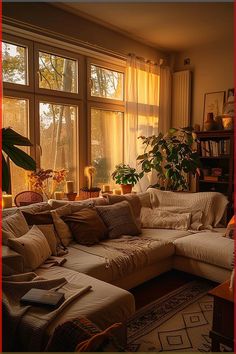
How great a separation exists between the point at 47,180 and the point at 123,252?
1.35 metres

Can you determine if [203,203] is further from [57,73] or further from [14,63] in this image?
[14,63]

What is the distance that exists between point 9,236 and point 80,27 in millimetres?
2596

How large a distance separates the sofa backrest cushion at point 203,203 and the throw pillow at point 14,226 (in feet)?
5.79

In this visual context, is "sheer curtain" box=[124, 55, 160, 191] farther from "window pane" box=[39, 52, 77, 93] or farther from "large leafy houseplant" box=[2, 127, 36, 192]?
"large leafy houseplant" box=[2, 127, 36, 192]

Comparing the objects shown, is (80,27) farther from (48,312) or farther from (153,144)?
(48,312)

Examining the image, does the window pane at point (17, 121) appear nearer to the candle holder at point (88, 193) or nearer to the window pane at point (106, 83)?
the candle holder at point (88, 193)

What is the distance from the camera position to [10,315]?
1.60 m

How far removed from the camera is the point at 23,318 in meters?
1.59

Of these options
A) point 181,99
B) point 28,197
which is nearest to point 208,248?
point 28,197

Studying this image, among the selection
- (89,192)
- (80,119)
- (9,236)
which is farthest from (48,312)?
(80,119)

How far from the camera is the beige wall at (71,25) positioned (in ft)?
10.0

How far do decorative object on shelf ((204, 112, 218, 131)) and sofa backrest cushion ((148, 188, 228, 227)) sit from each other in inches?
45.8

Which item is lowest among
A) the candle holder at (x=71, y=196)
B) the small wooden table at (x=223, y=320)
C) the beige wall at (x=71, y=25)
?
the small wooden table at (x=223, y=320)

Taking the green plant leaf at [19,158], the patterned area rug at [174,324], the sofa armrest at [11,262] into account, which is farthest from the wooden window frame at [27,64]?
the patterned area rug at [174,324]
